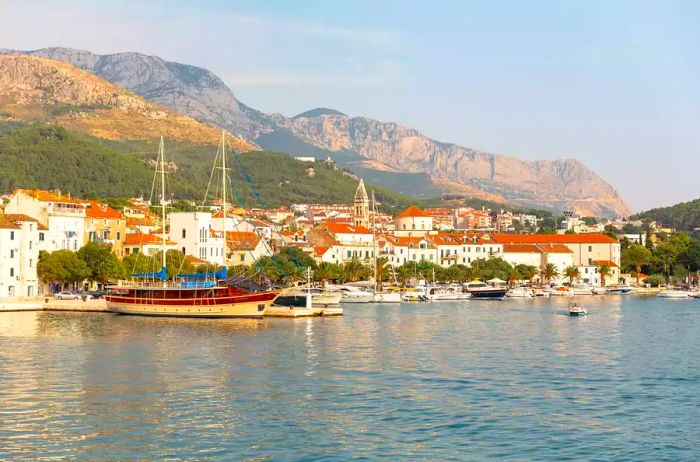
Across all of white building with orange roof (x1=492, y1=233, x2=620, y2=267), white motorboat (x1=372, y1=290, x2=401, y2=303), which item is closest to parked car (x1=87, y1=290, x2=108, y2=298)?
white motorboat (x1=372, y1=290, x2=401, y2=303)

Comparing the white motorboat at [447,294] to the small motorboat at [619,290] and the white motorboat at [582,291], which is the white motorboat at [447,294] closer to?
the white motorboat at [582,291]

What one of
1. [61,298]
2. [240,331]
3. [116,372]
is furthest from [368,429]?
[61,298]

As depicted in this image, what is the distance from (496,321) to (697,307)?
121 ft

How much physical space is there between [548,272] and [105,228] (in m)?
66.3

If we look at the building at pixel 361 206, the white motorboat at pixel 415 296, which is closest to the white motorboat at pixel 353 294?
the white motorboat at pixel 415 296

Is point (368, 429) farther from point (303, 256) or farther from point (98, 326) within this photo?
point (303, 256)

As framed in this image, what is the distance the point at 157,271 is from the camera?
90.9m

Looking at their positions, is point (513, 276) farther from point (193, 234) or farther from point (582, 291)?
point (193, 234)

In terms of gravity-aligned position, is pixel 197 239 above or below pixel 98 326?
above

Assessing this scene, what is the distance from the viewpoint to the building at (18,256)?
80.9 metres

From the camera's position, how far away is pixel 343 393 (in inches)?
1412

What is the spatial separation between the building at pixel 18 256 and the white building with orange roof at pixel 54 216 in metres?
5.50

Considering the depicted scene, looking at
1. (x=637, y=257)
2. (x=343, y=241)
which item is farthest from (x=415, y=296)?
(x=637, y=257)

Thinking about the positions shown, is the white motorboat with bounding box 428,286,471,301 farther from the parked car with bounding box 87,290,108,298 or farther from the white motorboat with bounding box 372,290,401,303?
the parked car with bounding box 87,290,108,298
